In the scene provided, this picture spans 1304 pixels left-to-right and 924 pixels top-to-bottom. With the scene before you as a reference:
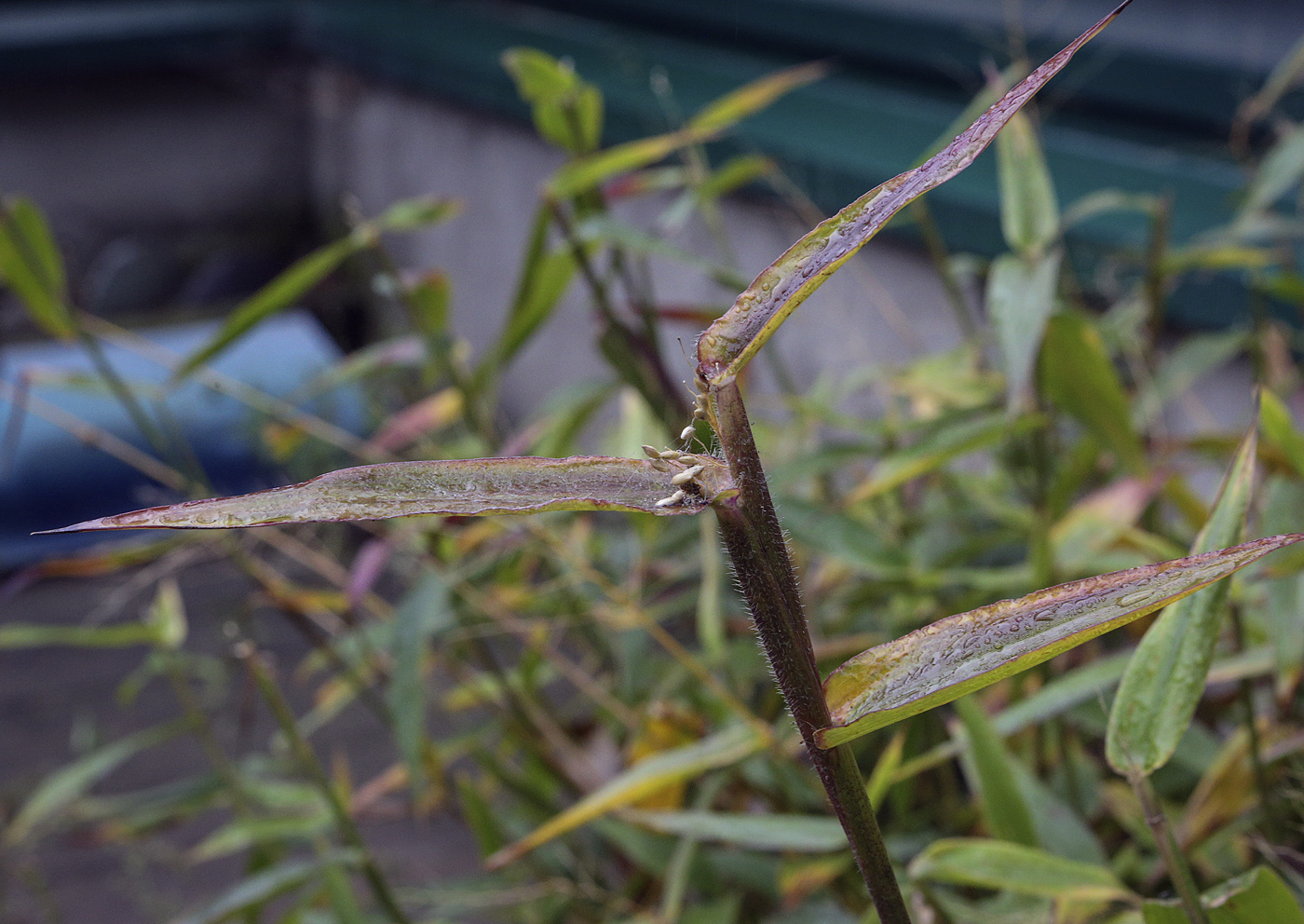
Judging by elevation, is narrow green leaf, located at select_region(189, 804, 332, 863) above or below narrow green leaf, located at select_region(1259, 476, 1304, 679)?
above

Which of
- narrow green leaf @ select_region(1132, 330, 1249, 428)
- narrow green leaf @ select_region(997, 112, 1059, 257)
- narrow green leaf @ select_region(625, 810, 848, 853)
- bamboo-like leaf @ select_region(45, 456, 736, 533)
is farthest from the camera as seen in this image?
→ narrow green leaf @ select_region(1132, 330, 1249, 428)

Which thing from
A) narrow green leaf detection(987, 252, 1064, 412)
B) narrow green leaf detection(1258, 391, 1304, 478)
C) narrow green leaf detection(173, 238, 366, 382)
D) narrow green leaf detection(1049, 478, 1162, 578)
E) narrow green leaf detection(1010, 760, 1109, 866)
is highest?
narrow green leaf detection(173, 238, 366, 382)

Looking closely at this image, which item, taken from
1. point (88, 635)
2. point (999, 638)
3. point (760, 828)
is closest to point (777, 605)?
point (999, 638)

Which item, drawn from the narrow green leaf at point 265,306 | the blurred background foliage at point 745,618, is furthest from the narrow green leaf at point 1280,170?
the narrow green leaf at point 265,306

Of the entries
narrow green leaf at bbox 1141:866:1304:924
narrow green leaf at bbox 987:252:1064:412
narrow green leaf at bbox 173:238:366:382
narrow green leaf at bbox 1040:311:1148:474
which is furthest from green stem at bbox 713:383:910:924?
narrow green leaf at bbox 173:238:366:382

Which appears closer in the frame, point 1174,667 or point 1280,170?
point 1174,667

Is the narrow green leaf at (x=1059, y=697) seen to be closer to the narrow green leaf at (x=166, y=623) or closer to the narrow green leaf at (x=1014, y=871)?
the narrow green leaf at (x=1014, y=871)

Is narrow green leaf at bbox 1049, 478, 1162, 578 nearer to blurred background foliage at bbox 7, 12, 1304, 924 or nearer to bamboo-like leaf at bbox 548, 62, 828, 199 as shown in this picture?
blurred background foliage at bbox 7, 12, 1304, 924

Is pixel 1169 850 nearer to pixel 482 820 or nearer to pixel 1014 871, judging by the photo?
pixel 1014 871
